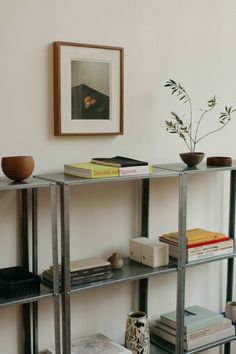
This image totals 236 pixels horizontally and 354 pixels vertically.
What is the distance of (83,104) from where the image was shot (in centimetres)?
237

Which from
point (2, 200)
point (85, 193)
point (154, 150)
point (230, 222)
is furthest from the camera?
point (230, 222)

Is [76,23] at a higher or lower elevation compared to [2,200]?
higher

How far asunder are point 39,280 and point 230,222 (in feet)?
4.02

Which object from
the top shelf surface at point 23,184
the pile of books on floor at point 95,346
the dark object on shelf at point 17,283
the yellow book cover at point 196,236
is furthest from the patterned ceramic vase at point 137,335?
the top shelf surface at point 23,184

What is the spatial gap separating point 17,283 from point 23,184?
1.24 ft

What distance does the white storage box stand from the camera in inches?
95.3

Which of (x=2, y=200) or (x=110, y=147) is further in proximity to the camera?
(x=110, y=147)

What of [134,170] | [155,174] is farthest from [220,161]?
[134,170]

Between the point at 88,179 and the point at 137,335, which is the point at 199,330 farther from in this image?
the point at 88,179

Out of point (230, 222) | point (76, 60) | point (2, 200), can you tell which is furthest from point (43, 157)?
point (230, 222)

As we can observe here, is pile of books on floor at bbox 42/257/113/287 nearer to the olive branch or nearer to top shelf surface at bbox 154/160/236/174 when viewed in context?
top shelf surface at bbox 154/160/236/174

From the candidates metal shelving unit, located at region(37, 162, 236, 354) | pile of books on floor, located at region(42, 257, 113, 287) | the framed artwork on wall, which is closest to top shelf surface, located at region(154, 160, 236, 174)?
metal shelving unit, located at region(37, 162, 236, 354)

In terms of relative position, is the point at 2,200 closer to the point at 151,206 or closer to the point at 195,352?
the point at 151,206

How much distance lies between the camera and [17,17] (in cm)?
219
